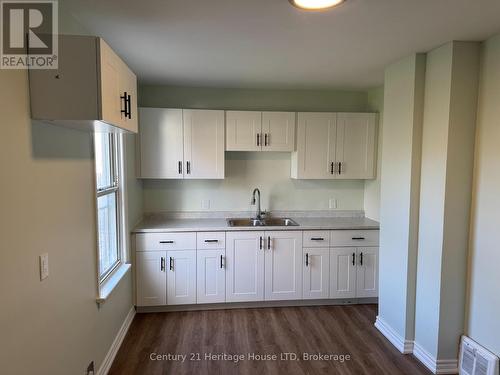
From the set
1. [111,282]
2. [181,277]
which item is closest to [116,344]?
[111,282]

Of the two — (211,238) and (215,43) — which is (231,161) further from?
(215,43)

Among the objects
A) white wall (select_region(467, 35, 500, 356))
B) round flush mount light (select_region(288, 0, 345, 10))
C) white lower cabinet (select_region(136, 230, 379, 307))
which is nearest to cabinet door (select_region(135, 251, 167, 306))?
white lower cabinet (select_region(136, 230, 379, 307))

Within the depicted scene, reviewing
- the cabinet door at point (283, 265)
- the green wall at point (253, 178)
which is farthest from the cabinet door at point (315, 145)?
the cabinet door at point (283, 265)

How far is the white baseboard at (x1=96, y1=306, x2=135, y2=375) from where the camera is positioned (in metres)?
2.39

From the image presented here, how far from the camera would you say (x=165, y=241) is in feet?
10.9

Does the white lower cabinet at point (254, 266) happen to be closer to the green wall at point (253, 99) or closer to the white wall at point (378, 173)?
the white wall at point (378, 173)

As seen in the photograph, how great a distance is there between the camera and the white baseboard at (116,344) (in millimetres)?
2386

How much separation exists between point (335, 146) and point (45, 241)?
10.0 feet

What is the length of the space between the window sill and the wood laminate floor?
1.97 feet

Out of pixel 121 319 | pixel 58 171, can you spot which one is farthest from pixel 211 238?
pixel 58 171

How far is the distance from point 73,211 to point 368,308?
3157mm

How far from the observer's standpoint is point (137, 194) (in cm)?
352

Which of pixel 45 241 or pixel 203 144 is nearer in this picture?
pixel 45 241

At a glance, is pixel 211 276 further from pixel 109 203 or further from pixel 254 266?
pixel 109 203
